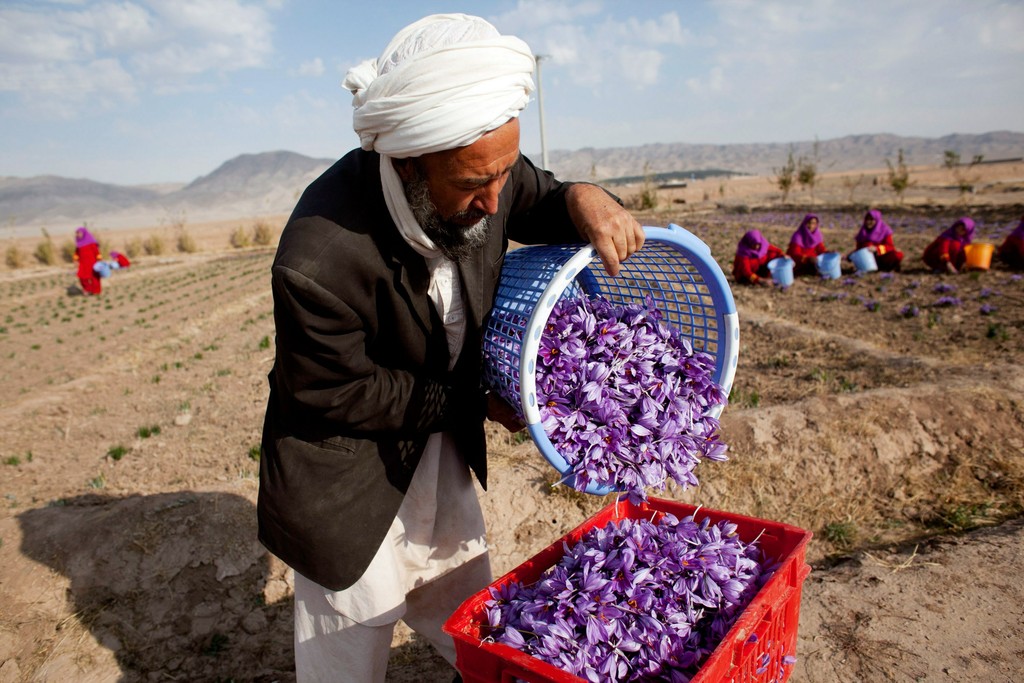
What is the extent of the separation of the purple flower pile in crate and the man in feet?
1.67

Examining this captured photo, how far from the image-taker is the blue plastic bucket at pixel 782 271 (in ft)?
38.5

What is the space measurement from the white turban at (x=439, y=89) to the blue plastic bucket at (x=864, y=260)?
1230cm

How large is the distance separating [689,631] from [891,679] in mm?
1414

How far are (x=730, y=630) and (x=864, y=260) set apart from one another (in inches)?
484

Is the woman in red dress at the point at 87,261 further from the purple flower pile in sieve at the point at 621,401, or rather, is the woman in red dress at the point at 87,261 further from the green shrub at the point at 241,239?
the purple flower pile in sieve at the point at 621,401

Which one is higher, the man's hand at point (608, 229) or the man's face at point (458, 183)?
the man's face at point (458, 183)

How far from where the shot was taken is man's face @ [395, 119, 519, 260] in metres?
1.75

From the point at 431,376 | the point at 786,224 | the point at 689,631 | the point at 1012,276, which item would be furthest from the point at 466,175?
the point at 786,224

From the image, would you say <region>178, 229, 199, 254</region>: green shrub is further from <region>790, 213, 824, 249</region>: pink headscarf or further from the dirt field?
<region>790, 213, 824, 249</region>: pink headscarf

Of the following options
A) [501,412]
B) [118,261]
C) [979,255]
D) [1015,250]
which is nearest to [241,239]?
[118,261]

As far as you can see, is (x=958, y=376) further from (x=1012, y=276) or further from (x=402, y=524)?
(x=1012, y=276)

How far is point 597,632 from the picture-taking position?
1.85m

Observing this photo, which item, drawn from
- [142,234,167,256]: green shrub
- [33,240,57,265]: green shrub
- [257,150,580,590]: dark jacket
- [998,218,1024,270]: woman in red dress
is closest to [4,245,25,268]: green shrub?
[33,240,57,265]: green shrub

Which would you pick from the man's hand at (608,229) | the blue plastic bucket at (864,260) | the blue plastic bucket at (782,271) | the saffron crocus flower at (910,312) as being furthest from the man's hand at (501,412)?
the blue plastic bucket at (864,260)
